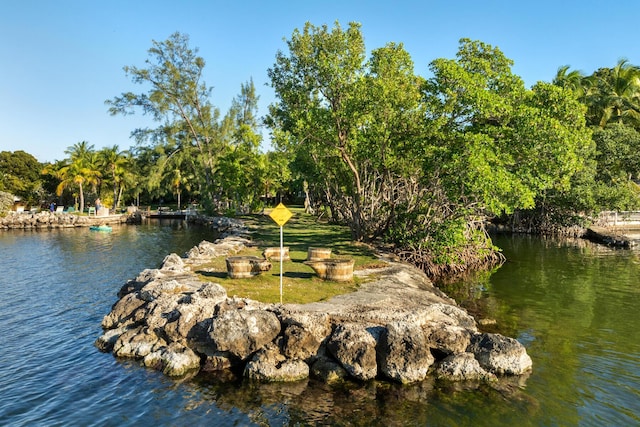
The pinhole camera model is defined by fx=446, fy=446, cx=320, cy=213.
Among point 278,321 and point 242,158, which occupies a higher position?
point 242,158

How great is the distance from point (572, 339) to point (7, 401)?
1866cm

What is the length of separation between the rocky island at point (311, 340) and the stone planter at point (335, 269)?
2.54m

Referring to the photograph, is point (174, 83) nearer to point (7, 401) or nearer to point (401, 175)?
point (401, 175)

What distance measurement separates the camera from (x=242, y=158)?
62.8m

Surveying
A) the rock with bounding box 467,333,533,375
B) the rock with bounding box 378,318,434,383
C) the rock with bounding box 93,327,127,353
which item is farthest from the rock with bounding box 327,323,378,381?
the rock with bounding box 93,327,127,353

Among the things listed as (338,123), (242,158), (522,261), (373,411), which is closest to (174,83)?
(242,158)

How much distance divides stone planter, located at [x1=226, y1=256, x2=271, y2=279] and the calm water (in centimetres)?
594

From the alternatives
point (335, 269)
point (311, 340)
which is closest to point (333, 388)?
point (311, 340)

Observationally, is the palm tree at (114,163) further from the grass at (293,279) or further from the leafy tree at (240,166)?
the grass at (293,279)

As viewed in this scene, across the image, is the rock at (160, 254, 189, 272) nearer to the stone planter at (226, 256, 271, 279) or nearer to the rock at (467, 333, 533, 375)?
the stone planter at (226, 256, 271, 279)

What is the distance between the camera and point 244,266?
20.5m

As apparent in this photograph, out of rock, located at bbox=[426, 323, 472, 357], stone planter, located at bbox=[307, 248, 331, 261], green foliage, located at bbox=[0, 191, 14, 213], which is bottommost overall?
rock, located at bbox=[426, 323, 472, 357]

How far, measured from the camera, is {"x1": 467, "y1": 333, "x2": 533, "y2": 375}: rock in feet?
43.9

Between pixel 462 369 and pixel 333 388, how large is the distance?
3904mm
